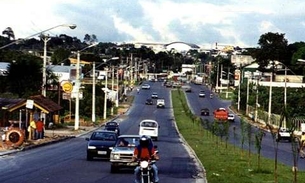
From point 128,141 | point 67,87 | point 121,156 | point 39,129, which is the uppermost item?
point 67,87

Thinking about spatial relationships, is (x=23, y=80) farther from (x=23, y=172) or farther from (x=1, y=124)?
(x=23, y=172)

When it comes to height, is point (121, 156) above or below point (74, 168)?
above

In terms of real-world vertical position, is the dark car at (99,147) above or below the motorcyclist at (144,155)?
below

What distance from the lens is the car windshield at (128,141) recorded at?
103 ft

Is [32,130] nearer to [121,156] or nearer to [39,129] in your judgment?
[39,129]

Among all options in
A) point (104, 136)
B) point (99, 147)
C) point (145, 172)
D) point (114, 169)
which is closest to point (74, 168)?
point (114, 169)

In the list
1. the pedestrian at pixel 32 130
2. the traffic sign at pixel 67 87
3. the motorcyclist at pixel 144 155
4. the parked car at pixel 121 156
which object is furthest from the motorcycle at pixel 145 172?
the traffic sign at pixel 67 87

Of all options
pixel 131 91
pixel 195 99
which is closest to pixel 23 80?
pixel 195 99

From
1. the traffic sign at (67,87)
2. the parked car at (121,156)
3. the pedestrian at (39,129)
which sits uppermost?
the traffic sign at (67,87)

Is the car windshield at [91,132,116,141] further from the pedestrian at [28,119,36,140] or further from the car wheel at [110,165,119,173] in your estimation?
the pedestrian at [28,119,36,140]

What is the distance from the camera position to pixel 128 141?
3169 centimetres

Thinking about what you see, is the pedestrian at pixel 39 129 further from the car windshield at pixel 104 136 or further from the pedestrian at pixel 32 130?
the car windshield at pixel 104 136

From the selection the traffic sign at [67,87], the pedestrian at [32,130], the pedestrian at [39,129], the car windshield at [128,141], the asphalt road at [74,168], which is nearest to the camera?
the asphalt road at [74,168]

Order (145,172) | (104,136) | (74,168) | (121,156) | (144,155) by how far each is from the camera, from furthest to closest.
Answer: (104,136) < (74,168) < (121,156) < (144,155) < (145,172)
